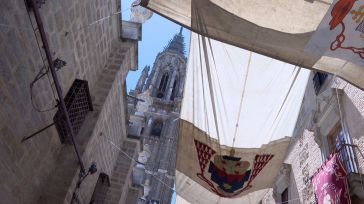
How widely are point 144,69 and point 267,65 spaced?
174 ft

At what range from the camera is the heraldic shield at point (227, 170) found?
5.25 meters

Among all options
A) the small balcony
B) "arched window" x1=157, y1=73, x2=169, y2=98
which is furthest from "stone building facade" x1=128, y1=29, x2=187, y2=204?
the small balcony

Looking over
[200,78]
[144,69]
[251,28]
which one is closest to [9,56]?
[200,78]

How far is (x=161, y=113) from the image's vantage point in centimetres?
4922

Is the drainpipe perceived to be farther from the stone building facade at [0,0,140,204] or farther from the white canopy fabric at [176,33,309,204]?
the white canopy fabric at [176,33,309,204]

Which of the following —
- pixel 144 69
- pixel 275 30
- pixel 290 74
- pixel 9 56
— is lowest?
pixel 9 56

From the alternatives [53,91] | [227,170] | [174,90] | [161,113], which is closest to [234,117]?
[227,170]

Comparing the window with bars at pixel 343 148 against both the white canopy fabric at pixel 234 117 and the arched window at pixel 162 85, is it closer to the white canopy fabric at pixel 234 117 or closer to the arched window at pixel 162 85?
the white canopy fabric at pixel 234 117

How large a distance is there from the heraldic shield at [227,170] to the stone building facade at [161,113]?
30604 millimetres

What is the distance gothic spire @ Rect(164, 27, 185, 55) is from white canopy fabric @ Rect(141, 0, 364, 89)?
57.4 metres

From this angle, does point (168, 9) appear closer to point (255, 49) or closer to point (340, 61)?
point (255, 49)

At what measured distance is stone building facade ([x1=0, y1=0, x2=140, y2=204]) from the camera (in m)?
4.19

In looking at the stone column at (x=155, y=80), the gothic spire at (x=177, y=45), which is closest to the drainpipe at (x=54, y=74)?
the stone column at (x=155, y=80)

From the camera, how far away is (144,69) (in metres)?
56.8
